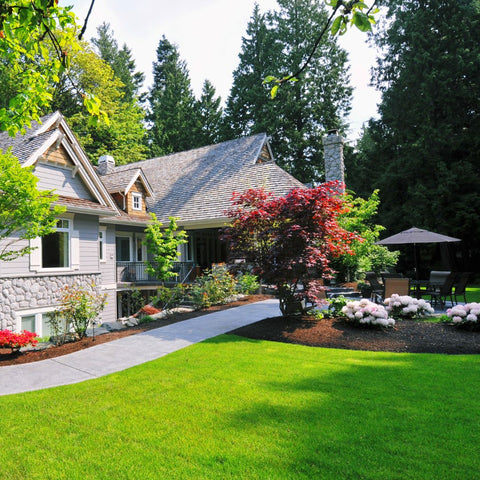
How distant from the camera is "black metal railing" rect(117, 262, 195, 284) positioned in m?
15.5

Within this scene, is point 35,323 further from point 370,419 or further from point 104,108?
point 104,108

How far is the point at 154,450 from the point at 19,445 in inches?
53.2

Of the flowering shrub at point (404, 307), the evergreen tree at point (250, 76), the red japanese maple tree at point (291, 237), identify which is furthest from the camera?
the evergreen tree at point (250, 76)

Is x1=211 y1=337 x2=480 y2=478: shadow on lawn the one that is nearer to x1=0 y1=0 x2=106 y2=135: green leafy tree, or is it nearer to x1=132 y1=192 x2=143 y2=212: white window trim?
x1=0 y1=0 x2=106 y2=135: green leafy tree

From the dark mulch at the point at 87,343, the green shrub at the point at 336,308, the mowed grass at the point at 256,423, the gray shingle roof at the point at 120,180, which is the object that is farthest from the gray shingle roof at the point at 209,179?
the mowed grass at the point at 256,423

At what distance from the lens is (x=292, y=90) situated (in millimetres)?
32406

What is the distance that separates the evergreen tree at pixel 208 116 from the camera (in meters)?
35.3

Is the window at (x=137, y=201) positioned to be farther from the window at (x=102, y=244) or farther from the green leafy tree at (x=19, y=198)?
the green leafy tree at (x=19, y=198)

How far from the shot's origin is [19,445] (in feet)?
10.9

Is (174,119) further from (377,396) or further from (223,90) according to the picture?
(377,396)

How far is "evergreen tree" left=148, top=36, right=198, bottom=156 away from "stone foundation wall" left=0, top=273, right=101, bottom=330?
80.8 ft

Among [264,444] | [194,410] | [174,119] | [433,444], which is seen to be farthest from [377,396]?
[174,119]

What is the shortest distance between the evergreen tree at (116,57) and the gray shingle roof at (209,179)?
17.8m

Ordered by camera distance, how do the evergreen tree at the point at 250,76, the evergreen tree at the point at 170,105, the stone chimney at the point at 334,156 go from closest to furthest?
the stone chimney at the point at 334,156, the evergreen tree at the point at 250,76, the evergreen tree at the point at 170,105
